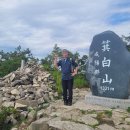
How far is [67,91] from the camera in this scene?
9.91 meters

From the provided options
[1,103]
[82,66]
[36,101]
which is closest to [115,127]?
[36,101]

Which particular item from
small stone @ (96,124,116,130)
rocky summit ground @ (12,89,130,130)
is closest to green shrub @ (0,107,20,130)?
rocky summit ground @ (12,89,130,130)

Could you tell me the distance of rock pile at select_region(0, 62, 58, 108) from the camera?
10406mm

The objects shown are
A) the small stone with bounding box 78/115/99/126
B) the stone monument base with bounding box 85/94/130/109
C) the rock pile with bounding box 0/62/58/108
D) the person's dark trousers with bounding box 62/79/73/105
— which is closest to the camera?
the small stone with bounding box 78/115/99/126

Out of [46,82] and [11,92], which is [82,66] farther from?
[11,92]

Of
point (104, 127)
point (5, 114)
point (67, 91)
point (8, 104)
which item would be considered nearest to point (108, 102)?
point (67, 91)

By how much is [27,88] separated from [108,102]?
284 cm

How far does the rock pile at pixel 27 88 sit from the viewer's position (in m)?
10.4

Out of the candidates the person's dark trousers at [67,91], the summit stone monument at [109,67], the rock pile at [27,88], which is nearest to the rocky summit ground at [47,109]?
the rock pile at [27,88]

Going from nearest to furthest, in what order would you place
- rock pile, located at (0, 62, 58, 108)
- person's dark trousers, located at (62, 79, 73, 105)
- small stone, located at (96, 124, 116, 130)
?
small stone, located at (96, 124, 116, 130), person's dark trousers, located at (62, 79, 73, 105), rock pile, located at (0, 62, 58, 108)

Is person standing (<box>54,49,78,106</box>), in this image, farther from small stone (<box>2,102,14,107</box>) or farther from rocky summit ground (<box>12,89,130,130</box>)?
small stone (<box>2,102,14,107</box>)

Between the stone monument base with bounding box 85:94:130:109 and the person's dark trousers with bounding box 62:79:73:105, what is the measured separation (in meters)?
0.55

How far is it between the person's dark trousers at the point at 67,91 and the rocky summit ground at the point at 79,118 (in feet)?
0.55

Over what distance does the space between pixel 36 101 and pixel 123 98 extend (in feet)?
7.93
